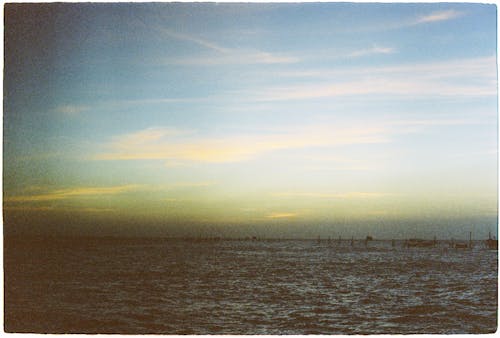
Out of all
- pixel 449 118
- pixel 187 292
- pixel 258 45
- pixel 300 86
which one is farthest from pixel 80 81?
pixel 449 118

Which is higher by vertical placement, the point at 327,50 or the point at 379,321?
the point at 327,50

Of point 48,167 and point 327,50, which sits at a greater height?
point 327,50

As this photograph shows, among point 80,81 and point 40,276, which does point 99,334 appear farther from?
point 80,81

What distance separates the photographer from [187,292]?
5.02m

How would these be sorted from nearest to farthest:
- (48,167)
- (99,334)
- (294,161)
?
(99,334)
(48,167)
(294,161)

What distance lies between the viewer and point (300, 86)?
4531 millimetres

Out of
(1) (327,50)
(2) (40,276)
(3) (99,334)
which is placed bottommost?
(3) (99,334)

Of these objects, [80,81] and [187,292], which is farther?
[187,292]

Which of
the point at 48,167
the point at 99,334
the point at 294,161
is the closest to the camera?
the point at 99,334

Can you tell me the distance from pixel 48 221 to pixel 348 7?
2828mm

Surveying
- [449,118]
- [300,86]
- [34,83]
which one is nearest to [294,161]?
[300,86]

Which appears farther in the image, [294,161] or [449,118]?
[294,161]

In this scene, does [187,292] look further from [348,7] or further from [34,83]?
[348,7]

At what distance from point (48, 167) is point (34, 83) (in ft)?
2.09
